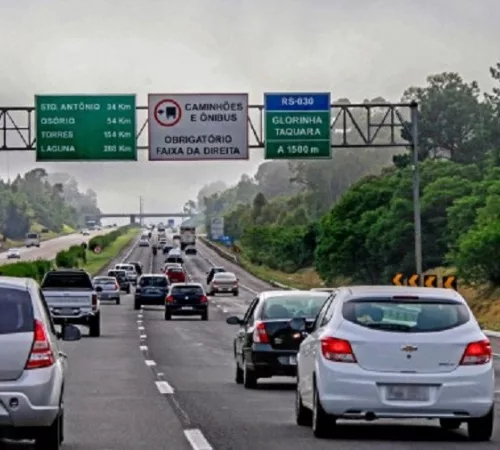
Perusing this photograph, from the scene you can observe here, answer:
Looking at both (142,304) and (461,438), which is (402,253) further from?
(461,438)

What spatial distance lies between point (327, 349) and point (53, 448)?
307 centimetres

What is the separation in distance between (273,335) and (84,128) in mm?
30041

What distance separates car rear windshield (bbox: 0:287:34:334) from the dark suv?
159ft

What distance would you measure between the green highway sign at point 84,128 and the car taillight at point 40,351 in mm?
39430

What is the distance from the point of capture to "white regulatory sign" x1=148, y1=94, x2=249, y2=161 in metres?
54.3

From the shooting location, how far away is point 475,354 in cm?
1664

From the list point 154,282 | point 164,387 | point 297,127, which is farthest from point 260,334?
point 154,282

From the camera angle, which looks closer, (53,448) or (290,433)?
(53,448)

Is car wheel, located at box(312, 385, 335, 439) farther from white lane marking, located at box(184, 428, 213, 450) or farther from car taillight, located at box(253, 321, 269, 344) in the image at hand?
car taillight, located at box(253, 321, 269, 344)

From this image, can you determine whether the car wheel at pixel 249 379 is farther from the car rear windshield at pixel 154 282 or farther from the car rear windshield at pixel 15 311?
the car rear windshield at pixel 154 282

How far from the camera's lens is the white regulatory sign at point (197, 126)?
2138 inches

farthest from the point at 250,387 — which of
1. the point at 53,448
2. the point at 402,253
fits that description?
the point at 402,253

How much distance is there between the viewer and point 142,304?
7569 cm

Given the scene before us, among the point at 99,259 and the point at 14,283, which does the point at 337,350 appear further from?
the point at 99,259
